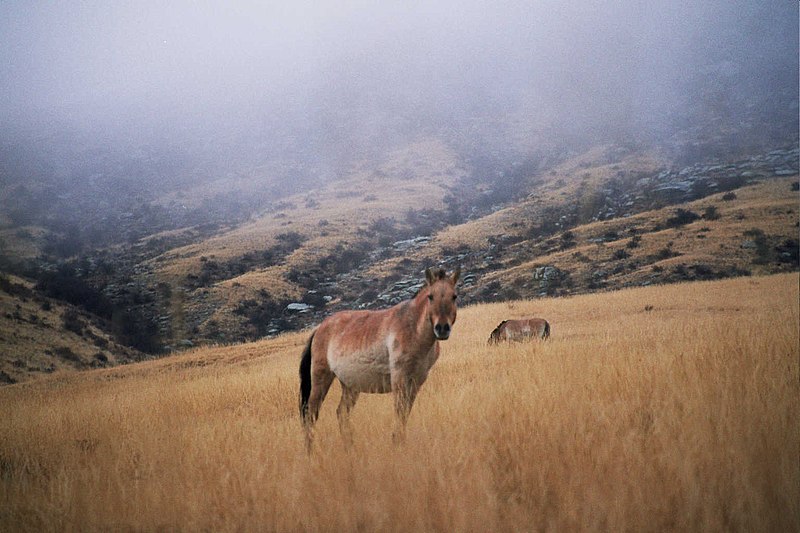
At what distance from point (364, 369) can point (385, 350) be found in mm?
372

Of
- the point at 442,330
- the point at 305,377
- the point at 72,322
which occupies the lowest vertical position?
the point at 305,377

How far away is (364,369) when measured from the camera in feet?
20.1

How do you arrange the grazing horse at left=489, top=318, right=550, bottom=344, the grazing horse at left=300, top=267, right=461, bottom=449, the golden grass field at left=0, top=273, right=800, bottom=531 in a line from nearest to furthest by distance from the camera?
the golden grass field at left=0, top=273, right=800, bottom=531, the grazing horse at left=300, top=267, right=461, bottom=449, the grazing horse at left=489, top=318, right=550, bottom=344

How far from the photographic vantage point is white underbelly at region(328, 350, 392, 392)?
605 cm

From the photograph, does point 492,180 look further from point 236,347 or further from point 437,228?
point 236,347

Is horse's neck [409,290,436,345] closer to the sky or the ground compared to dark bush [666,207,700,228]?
closer to the ground

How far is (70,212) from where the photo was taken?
10156 cm

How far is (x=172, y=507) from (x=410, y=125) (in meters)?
177

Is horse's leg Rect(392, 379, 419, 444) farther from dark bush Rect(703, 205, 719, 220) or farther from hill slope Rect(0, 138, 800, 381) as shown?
dark bush Rect(703, 205, 719, 220)

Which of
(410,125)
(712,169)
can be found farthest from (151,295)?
(410,125)

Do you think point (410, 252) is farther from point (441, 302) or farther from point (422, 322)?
point (441, 302)

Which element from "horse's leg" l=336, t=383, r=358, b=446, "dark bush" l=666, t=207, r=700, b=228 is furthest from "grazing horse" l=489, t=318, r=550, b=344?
"dark bush" l=666, t=207, r=700, b=228

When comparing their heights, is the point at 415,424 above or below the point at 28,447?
above

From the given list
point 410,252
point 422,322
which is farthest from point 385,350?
point 410,252
